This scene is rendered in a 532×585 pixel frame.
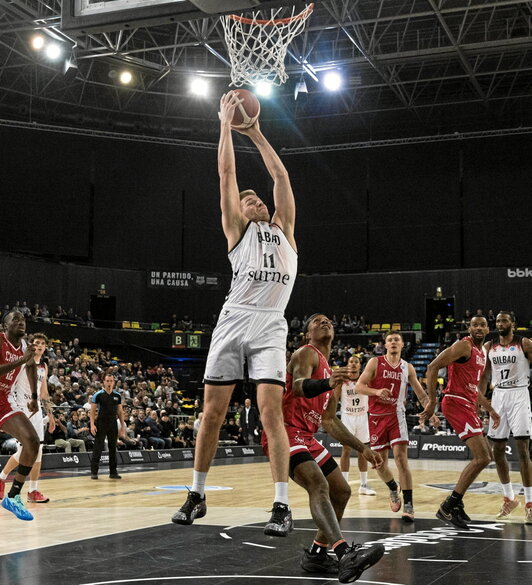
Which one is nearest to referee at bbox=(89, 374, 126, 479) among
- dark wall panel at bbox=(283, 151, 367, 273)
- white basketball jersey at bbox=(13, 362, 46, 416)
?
white basketball jersey at bbox=(13, 362, 46, 416)

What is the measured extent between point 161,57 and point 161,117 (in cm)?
413

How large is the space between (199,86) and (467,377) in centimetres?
2453

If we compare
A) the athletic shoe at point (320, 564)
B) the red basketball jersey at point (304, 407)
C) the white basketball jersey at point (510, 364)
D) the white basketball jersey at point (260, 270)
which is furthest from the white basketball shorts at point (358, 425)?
the white basketball jersey at point (260, 270)

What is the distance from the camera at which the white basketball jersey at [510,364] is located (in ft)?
31.1

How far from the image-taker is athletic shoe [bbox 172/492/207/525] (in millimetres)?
5070

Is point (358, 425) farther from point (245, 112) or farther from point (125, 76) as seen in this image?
point (125, 76)

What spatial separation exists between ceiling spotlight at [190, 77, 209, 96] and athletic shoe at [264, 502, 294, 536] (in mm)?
27965

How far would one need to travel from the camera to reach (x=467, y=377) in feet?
29.7

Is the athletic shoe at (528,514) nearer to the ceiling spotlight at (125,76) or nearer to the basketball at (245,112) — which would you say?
the basketball at (245,112)

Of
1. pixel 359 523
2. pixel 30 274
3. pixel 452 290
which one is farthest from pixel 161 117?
pixel 359 523

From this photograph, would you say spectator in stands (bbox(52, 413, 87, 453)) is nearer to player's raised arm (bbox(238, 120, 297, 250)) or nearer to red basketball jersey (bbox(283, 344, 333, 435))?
red basketball jersey (bbox(283, 344, 333, 435))

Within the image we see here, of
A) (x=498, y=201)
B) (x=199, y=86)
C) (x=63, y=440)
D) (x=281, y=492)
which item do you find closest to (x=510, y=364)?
(x=281, y=492)

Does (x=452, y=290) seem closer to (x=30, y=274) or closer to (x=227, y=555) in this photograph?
(x=30, y=274)

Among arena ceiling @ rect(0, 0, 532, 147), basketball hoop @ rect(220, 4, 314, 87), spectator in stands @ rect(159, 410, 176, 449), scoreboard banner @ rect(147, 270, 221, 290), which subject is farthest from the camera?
scoreboard banner @ rect(147, 270, 221, 290)
